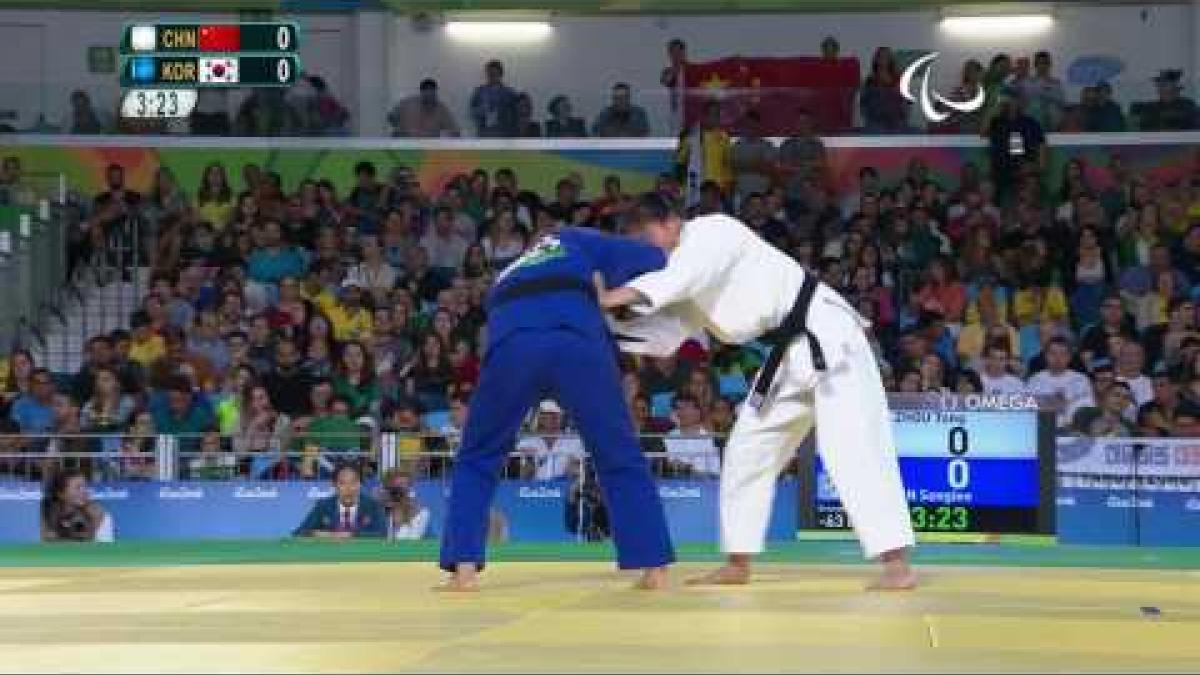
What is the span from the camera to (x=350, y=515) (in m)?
15.4

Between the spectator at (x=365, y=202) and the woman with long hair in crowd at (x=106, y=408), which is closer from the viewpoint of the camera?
the woman with long hair in crowd at (x=106, y=408)

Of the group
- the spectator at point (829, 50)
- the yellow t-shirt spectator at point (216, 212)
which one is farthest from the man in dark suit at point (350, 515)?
the spectator at point (829, 50)

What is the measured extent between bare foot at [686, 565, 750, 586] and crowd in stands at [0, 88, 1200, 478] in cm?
625

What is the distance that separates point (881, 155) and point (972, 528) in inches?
503

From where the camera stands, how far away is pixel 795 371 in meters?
9.65

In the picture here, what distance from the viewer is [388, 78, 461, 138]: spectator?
26.6 metres

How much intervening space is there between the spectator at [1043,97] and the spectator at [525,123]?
5.57 m

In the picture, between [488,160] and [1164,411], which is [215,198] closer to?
[488,160]

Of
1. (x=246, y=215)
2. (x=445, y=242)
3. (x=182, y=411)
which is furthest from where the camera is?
(x=246, y=215)

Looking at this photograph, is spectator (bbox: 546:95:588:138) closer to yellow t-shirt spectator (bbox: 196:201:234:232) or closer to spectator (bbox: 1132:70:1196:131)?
yellow t-shirt spectator (bbox: 196:201:234:232)

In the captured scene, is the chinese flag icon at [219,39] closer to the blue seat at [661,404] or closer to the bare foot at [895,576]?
the blue seat at [661,404]

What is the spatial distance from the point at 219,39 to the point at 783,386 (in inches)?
479

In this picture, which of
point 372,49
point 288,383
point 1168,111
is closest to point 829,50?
point 1168,111

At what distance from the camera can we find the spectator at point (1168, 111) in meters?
25.2
